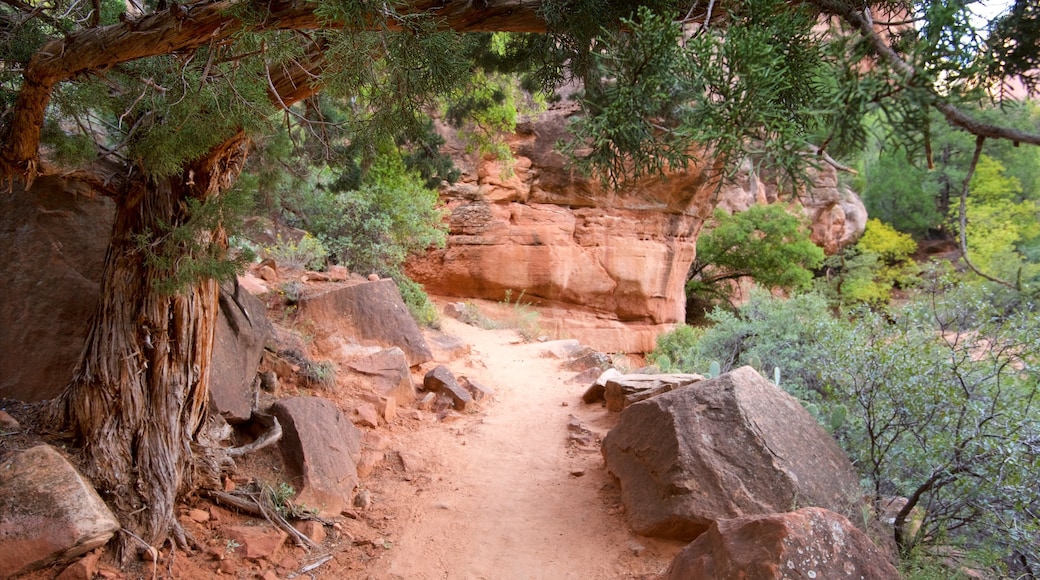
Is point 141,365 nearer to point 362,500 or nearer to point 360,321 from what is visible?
point 362,500

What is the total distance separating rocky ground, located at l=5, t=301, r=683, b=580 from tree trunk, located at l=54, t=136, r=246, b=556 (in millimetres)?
351

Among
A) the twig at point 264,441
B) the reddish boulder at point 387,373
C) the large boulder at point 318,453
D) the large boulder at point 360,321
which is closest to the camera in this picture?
the twig at point 264,441

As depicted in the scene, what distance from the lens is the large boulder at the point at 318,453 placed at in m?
4.95

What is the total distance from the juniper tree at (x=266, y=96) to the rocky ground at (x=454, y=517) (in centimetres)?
45

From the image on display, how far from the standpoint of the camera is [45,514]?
3459 mm

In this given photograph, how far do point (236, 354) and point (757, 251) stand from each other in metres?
18.3

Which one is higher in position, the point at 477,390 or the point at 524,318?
the point at 477,390

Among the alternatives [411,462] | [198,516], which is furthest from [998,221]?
[198,516]

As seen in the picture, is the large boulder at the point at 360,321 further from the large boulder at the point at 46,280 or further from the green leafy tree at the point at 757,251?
the green leafy tree at the point at 757,251

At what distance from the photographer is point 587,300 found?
58.6 ft

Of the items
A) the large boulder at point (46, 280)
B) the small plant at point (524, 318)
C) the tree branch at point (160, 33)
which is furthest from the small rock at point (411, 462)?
the small plant at point (524, 318)

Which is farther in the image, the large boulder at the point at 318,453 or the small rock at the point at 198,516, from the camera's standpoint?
the large boulder at the point at 318,453

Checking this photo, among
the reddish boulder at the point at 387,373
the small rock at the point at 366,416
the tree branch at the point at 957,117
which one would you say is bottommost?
the small rock at the point at 366,416

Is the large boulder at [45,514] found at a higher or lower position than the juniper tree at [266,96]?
lower
